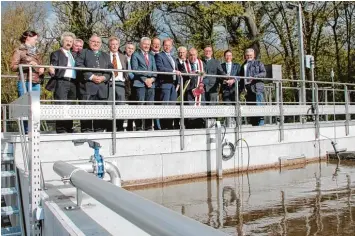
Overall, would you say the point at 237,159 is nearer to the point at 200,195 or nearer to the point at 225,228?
the point at 200,195

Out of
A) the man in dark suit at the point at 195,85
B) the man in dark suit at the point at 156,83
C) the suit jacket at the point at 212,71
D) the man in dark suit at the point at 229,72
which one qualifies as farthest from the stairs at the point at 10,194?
the man in dark suit at the point at 229,72

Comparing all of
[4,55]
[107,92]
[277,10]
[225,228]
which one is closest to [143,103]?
[107,92]

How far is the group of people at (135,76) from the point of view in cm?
764

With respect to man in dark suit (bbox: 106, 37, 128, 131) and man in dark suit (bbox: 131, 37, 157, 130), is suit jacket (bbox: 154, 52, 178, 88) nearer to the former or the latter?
man in dark suit (bbox: 131, 37, 157, 130)

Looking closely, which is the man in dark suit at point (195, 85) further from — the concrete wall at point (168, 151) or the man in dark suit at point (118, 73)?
the man in dark suit at point (118, 73)

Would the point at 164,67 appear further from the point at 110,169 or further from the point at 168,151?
the point at 110,169

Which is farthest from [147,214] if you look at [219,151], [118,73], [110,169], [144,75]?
[219,151]

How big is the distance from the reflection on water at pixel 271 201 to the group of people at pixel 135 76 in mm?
1734

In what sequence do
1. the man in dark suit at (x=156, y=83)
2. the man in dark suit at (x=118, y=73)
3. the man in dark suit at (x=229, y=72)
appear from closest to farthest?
the man in dark suit at (x=118, y=73), the man in dark suit at (x=156, y=83), the man in dark suit at (x=229, y=72)

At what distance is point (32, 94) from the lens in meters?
3.86

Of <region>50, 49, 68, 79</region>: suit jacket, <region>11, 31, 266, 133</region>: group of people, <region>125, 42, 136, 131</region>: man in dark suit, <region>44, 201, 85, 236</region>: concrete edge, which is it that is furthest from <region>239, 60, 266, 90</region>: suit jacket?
<region>44, 201, 85, 236</region>: concrete edge

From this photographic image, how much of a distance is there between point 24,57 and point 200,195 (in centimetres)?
332

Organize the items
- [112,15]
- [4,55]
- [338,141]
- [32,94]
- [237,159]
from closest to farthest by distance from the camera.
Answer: [32,94] → [237,159] → [338,141] → [4,55] → [112,15]

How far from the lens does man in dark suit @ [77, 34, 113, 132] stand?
25.6ft
